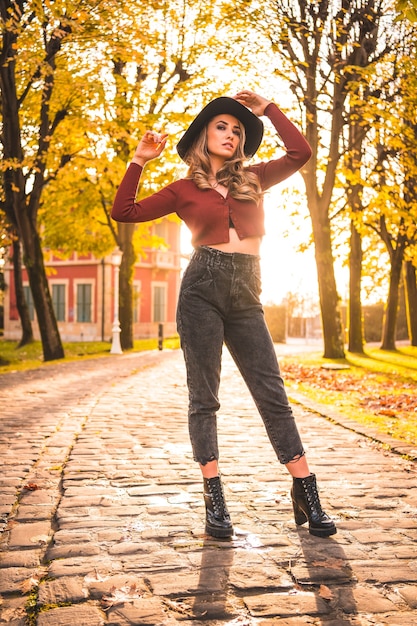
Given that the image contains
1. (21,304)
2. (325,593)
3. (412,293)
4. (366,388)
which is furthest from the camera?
(21,304)

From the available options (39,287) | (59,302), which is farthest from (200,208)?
(59,302)

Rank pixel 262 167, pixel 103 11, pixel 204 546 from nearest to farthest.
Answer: pixel 204 546
pixel 262 167
pixel 103 11

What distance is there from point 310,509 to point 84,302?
4151 centimetres

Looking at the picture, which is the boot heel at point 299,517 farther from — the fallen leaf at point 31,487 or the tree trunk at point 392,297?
the tree trunk at point 392,297

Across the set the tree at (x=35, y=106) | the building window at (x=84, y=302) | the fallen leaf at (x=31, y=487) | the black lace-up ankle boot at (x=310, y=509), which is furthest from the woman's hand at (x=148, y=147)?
the building window at (x=84, y=302)

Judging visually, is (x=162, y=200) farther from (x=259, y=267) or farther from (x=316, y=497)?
(x=316, y=497)

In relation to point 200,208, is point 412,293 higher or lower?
higher

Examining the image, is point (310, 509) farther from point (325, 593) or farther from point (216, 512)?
point (325, 593)

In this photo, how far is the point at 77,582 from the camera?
3.08 metres

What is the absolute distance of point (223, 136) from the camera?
4.04m

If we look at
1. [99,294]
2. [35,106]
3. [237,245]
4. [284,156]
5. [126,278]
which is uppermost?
[35,106]

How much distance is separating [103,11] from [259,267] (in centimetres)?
1284

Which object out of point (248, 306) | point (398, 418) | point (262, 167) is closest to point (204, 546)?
point (248, 306)

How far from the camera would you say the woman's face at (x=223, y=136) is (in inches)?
158
